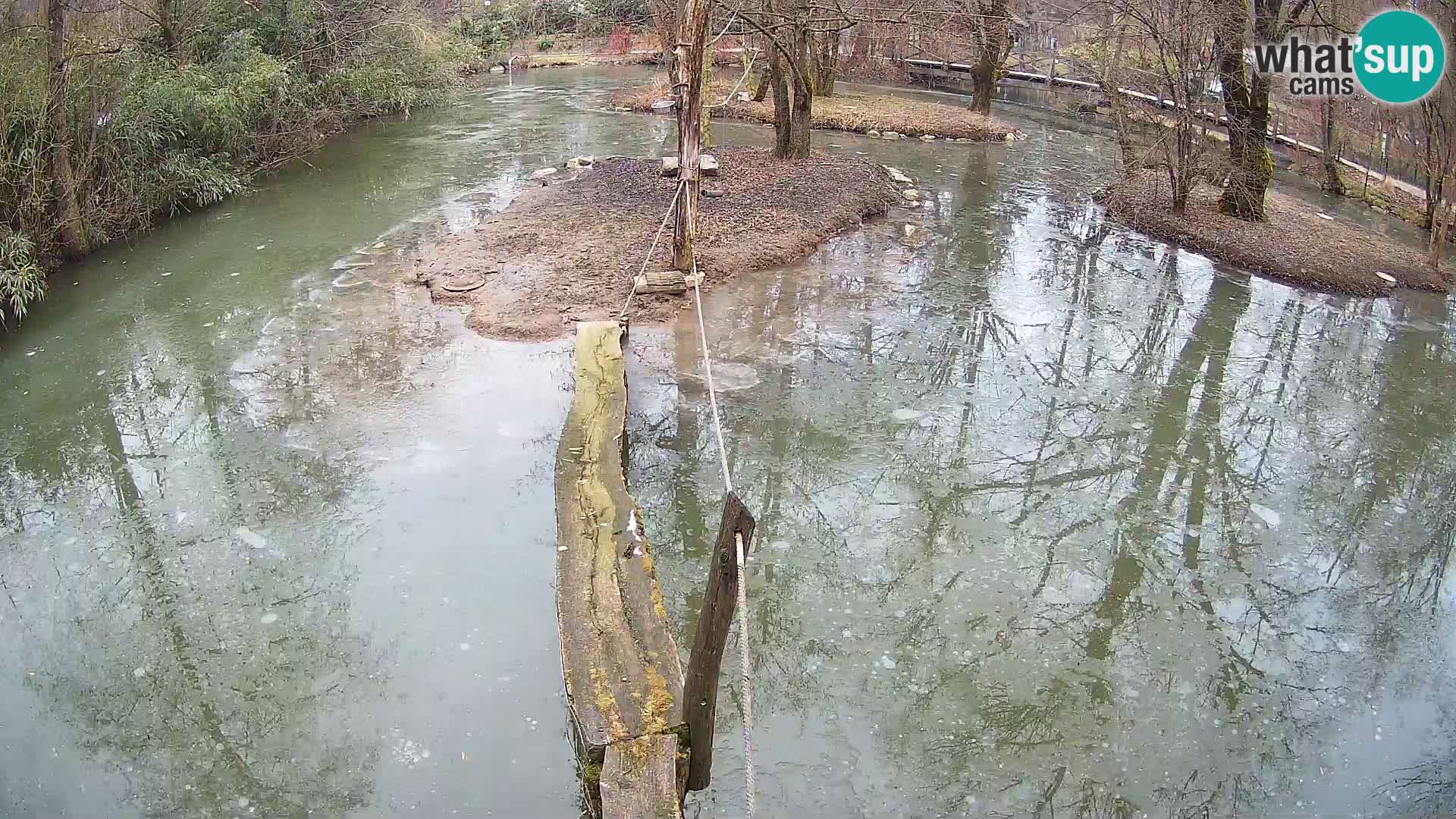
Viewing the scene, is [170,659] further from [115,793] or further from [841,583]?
[841,583]

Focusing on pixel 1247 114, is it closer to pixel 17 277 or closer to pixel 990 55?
pixel 990 55

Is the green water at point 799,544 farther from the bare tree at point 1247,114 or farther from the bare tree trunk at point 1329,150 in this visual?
the bare tree trunk at point 1329,150

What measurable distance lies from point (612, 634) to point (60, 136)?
28.2 ft

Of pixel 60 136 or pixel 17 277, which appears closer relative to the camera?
pixel 17 277

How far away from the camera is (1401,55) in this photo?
10.2m

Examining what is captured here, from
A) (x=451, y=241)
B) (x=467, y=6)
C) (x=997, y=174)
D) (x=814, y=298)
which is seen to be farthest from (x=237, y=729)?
(x=467, y=6)

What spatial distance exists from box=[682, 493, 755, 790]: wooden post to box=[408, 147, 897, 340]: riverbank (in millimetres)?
4726

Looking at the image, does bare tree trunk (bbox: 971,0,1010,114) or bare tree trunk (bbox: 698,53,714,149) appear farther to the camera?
bare tree trunk (bbox: 971,0,1010,114)

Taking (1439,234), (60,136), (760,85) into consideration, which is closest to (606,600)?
(60,136)

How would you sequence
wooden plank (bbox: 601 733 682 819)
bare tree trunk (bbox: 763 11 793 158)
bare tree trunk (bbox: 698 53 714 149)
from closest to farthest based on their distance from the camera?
wooden plank (bbox: 601 733 682 819)
bare tree trunk (bbox: 698 53 714 149)
bare tree trunk (bbox: 763 11 793 158)

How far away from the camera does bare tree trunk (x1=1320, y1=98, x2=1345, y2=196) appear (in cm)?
1285

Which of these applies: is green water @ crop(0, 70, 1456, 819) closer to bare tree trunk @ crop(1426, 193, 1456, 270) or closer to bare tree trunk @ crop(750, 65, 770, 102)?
bare tree trunk @ crop(1426, 193, 1456, 270)

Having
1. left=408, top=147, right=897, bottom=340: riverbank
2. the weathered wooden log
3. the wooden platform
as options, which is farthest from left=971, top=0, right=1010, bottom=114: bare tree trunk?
the wooden platform

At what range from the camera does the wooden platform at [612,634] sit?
120 inches
